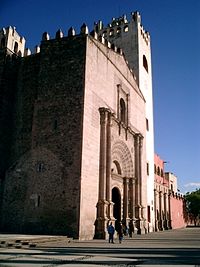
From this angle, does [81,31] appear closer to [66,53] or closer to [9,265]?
[66,53]

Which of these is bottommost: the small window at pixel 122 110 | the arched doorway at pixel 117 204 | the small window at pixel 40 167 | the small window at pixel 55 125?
the arched doorway at pixel 117 204

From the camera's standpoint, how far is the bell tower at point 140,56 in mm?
29562

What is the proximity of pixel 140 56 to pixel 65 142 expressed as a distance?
17641 mm

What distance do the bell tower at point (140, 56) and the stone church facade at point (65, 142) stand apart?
766 centimetres

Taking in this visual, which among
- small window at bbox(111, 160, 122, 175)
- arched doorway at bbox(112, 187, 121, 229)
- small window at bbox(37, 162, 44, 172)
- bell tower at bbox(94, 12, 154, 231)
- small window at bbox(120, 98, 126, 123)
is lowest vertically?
arched doorway at bbox(112, 187, 121, 229)

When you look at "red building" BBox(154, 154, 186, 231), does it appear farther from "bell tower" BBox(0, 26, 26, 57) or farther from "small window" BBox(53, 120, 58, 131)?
"bell tower" BBox(0, 26, 26, 57)

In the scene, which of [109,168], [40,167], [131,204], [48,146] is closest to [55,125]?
[48,146]

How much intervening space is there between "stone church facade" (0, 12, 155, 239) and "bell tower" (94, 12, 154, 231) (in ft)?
25.1

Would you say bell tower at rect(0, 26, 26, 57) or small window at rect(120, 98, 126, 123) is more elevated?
bell tower at rect(0, 26, 26, 57)

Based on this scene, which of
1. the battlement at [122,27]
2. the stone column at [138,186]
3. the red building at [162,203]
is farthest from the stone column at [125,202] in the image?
the battlement at [122,27]

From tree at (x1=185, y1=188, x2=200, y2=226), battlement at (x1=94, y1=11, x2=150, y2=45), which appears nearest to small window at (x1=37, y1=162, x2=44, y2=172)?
battlement at (x1=94, y1=11, x2=150, y2=45)

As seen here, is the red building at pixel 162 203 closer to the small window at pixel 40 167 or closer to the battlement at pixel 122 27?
the battlement at pixel 122 27

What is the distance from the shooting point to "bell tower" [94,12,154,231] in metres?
29.6

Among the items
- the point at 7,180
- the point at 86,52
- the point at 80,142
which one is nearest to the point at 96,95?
the point at 86,52
